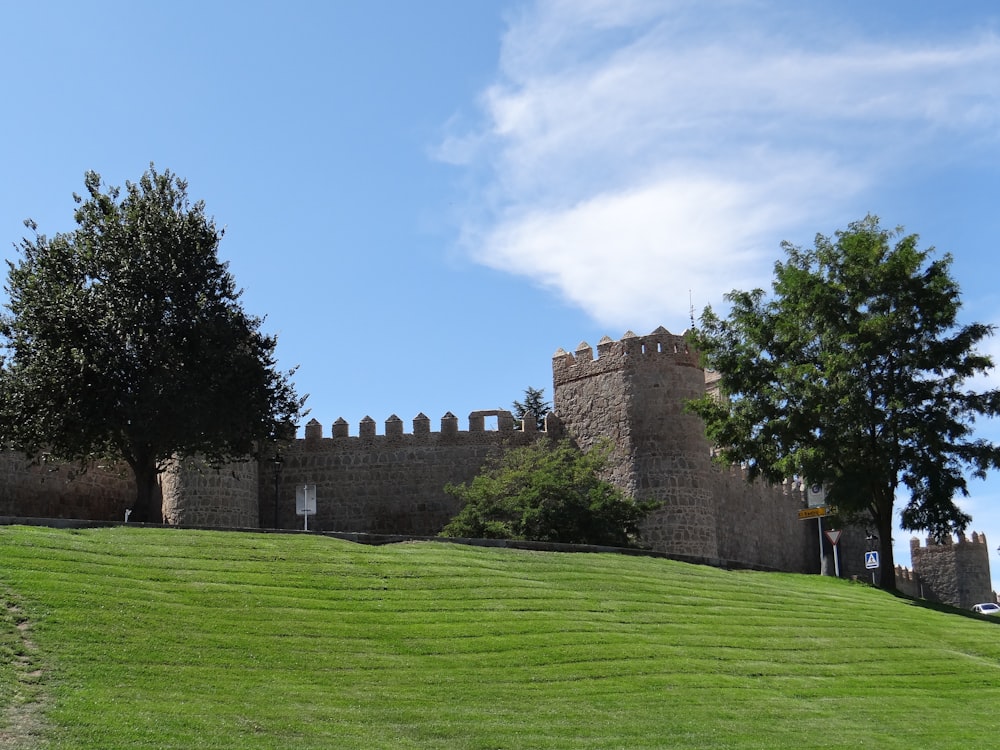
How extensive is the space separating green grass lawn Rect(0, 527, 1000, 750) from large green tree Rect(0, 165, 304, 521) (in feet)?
19.6

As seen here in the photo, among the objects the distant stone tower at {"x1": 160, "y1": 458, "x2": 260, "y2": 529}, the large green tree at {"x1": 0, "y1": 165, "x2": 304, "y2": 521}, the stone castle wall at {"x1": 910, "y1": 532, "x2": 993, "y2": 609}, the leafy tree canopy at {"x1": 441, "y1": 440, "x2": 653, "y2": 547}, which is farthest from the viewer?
the stone castle wall at {"x1": 910, "y1": 532, "x2": 993, "y2": 609}

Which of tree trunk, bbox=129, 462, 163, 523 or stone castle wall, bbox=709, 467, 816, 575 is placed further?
stone castle wall, bbox=709, 467, 816, 575

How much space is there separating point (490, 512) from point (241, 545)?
11547 mm

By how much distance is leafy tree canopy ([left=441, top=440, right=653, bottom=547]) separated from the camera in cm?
3033

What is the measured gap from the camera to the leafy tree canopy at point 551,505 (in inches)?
1194

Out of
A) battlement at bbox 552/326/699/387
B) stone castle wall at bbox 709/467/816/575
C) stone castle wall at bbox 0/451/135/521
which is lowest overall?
stone castle wall at bbox 709/467/816/575

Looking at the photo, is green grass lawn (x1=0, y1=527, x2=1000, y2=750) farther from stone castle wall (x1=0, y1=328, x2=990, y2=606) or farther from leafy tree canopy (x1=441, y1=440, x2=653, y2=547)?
stone castle wall (x1=0, y1=328, x2=990, y2=606)

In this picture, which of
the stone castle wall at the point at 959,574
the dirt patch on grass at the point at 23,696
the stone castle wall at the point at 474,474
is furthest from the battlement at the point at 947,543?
the dirt patch on grass at the point at 23,696

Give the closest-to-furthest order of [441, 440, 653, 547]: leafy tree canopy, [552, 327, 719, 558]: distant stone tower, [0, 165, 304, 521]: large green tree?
1. [0, 165, 304, 521]: large green tree
2. [441, 440, 653, 547]: leafy tree canopy
3. [552, 327, 719, 558]: distant stone tower

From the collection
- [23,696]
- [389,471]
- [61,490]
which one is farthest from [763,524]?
[23,696]

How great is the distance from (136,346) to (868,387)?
654 inches

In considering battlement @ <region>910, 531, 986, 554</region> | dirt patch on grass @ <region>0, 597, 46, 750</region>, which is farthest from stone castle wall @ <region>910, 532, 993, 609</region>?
dirt patch on grass @ <region>0, 597, 46, 750</region>

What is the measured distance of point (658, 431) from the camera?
33.7 meters

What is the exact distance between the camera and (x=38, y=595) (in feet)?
48.7
